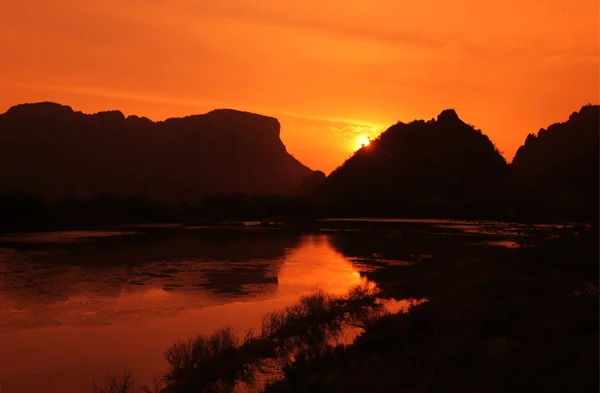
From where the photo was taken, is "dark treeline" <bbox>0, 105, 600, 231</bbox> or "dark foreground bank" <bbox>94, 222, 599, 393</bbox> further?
"dark treeline" <bbox>0, 105, 600, 231</bbox>

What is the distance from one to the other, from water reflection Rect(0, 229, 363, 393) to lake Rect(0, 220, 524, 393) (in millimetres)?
44

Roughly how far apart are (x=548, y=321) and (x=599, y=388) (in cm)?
636

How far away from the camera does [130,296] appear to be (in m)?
26.8

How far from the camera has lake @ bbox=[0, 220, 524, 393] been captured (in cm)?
1662

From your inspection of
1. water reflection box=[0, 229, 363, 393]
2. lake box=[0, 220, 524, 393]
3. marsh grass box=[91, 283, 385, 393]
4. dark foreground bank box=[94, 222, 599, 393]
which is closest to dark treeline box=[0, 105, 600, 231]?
dark foreground bank box=[94, 222, 599, 393]

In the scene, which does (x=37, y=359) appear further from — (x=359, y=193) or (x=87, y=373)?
(x=359, y=193)

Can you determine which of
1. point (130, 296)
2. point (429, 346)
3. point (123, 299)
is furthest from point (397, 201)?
point (429, 346)

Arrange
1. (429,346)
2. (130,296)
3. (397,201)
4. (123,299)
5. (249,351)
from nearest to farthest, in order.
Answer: (429,346) < (249,351) < (123,299) < (130,296) < (397,201)

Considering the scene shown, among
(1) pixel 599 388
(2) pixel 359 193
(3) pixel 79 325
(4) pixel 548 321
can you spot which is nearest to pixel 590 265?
(4) pixel 548 321

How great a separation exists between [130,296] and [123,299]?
85 cm

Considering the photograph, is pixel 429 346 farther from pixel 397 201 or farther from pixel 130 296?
pixel 397 201

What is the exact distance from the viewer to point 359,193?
185 meters

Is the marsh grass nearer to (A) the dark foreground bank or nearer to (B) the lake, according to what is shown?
(A) the dark foreground bank

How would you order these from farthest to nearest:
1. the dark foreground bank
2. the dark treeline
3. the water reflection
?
1. the dark treeline
2. the water reflection
3. the dark foreground bank
